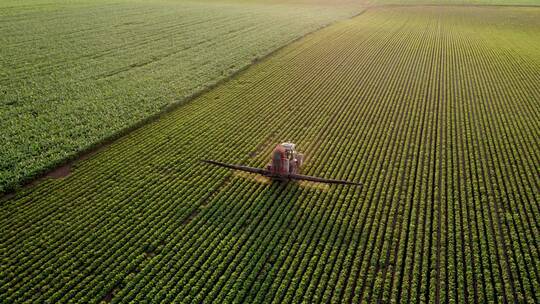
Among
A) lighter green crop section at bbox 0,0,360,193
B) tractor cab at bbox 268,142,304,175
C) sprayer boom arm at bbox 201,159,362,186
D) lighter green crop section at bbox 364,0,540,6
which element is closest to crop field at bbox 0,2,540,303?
sprayer boom arm at bbox 201,159,362,186

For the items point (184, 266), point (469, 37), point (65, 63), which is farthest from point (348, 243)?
point (469, 37)

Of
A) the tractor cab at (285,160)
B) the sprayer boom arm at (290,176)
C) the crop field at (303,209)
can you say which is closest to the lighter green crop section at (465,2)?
the crop field at (303,209)

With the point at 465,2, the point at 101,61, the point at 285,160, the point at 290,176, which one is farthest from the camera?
the point at 465,2

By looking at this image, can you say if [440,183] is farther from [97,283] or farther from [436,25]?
[436,25]

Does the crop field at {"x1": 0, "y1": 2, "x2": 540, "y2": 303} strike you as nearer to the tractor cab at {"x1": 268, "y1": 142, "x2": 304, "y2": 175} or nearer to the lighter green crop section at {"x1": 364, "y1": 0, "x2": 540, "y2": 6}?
the tractor cab at {"x1": 268, "y1": 142, "x2": 304, "y2": 175}

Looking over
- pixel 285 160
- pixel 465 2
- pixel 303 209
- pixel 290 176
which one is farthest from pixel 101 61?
pixel 465 2

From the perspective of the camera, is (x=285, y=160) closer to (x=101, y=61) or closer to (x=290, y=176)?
(x=290, y=176)

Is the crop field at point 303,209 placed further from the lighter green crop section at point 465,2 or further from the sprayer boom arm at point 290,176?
the lighter green crop section at point 465,2
